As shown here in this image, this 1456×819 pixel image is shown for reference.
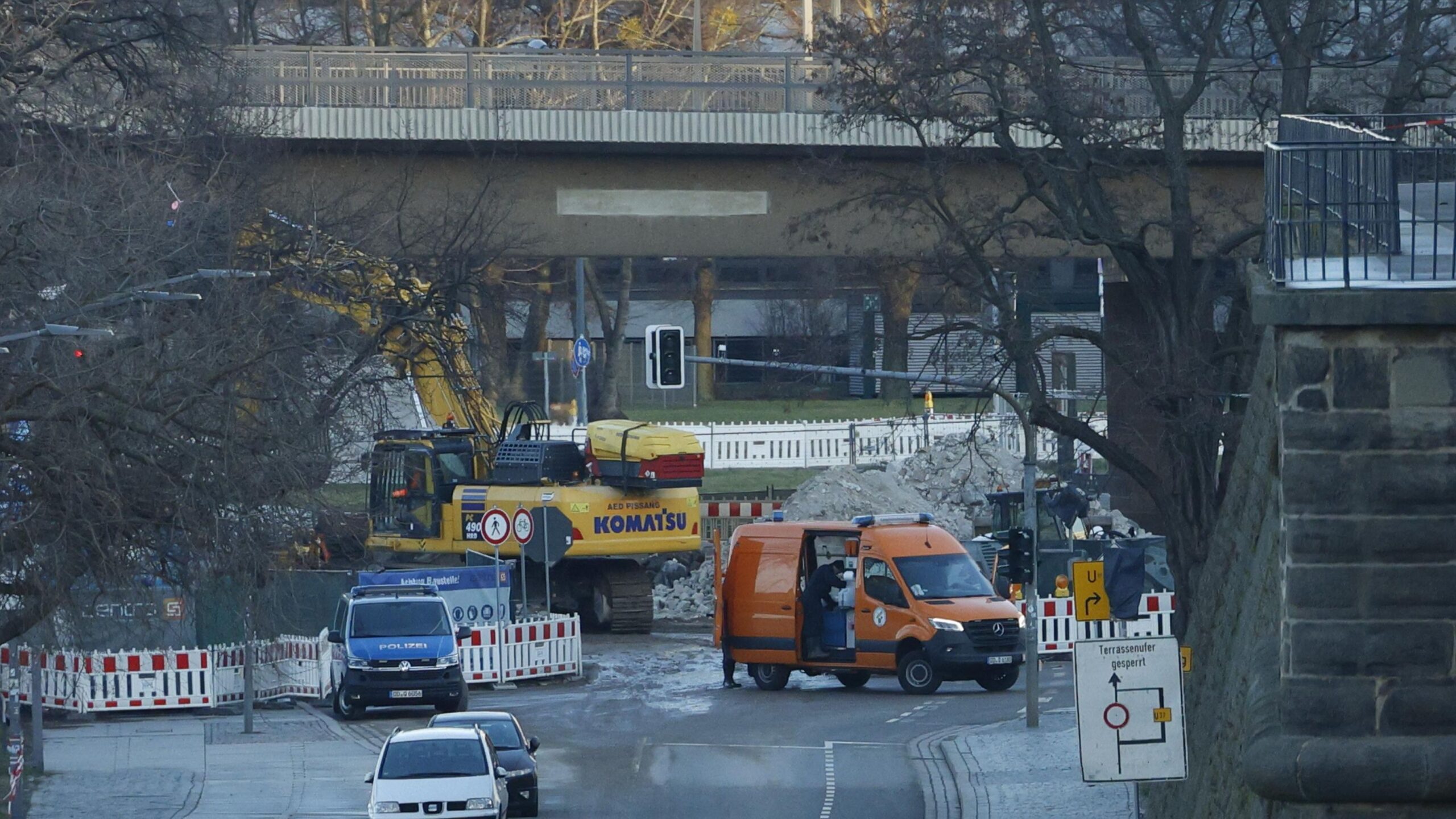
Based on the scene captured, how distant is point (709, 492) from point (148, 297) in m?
34.1

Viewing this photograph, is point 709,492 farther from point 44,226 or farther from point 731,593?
A: point 44,226

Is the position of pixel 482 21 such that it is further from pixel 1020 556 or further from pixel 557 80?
pixel 1020 556

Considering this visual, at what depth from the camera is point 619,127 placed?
29219 mm

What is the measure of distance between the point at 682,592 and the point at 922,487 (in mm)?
11017

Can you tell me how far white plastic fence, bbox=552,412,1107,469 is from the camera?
55938 mm

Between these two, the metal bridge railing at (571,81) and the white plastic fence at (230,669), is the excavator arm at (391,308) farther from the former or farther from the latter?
the white plastic fence at (230,669)

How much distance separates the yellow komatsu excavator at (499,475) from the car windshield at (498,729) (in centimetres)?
1064

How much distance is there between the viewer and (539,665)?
28.3m

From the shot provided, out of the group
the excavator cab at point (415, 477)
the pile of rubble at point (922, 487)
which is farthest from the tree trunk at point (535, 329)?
the excavator cab at point (415, 477)

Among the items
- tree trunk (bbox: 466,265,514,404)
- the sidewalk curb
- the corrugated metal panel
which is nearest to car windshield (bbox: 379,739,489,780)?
the sidewalk curb

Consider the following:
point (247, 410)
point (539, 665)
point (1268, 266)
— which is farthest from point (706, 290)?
point (1268, 266)

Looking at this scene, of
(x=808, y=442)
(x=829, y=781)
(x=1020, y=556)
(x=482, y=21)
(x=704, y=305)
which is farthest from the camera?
(x=704, y=305)

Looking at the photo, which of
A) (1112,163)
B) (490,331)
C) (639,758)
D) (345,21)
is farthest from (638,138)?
(345,21)

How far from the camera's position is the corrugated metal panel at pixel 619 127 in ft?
95.7
